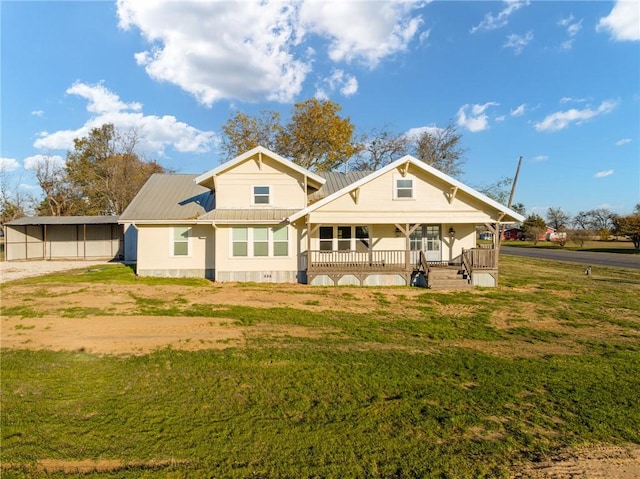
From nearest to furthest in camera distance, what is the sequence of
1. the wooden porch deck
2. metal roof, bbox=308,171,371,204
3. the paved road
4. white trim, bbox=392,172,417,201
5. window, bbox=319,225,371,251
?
the wooden porch deck
white trim, bbox=392,172,417,201
window, bbox=319,225,371,251
metal roof, bbox=308,171,371,204
the paved road

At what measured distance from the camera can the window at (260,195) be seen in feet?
54.0

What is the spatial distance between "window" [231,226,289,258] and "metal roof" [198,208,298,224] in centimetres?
61

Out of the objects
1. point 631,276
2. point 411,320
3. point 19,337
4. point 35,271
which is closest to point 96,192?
point 35,271

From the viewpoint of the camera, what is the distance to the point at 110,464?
3.59 metres

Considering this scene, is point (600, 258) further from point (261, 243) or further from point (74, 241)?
point (74, 241)

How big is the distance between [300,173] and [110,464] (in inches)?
551

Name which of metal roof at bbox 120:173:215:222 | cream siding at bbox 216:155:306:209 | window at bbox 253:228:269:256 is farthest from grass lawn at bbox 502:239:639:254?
metal roof at bbox 120:173:215:222

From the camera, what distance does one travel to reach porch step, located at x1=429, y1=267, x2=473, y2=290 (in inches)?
588

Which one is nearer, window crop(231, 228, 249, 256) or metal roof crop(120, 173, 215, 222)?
Result: window crop(231, 228, 249, 256)

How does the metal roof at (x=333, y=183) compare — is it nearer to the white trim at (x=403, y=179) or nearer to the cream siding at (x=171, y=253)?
the white trim at (x=403, y=179)

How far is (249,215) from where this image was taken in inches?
618

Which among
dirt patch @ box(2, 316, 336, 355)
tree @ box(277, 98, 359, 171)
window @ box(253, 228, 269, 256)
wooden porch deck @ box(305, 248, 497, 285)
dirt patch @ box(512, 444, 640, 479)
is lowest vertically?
dirt patch @ box(512, 444, 640, 479)

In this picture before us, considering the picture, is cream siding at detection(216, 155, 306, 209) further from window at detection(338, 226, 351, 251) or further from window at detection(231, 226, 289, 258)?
window at detection(338, 226, 351, 251)

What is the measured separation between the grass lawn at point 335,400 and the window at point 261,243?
254 inches
